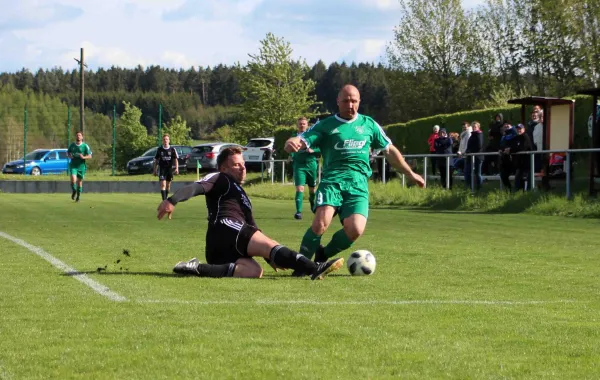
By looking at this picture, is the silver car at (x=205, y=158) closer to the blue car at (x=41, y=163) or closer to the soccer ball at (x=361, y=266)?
the blue car at (x=41, y=163)

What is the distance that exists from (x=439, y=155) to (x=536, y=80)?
124ft

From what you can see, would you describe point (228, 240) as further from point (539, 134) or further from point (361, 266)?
point (539, 134)

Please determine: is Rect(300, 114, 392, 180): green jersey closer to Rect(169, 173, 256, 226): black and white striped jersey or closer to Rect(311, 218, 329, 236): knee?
Rect(311, 218, 329, 236): knee

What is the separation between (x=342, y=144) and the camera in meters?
10.0

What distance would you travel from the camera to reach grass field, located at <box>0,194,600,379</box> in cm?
517

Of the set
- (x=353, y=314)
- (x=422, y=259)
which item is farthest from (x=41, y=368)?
(x=422, y=259)

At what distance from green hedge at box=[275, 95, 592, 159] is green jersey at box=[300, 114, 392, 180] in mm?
20437

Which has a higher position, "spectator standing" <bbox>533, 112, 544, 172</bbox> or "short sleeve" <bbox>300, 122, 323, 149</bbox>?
"spectator standing" <bbox>533, 112, 544, 172</bbox>

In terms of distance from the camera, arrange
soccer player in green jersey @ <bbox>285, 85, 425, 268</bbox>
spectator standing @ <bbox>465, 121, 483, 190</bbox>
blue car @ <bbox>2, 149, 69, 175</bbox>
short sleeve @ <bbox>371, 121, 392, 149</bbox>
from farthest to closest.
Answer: blue car @ <bbox>2, 149, 69, 175</bbox>
spectator standing @ <bbox>465, 121, 483, 190</bbox>
short sleeve @ <bbox>371, 121, 392, 149</bbox>
soccer player in green jersey @ <bbox>285, 85, 425, 268</bbox>

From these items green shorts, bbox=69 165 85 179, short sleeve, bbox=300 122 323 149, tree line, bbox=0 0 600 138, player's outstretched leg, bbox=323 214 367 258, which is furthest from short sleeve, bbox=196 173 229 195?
tree line, bbox=0 0 600 138

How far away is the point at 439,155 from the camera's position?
1051 inches

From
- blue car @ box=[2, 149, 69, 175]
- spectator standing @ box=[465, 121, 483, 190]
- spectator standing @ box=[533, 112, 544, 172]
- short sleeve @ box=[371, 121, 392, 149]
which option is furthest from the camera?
blue car @ box=[2, 149, 69, 175]

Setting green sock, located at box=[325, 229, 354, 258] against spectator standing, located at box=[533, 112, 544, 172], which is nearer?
green sock, located at box=[325, 229, 354, 258]

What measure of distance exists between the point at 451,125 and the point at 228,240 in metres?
32.0
